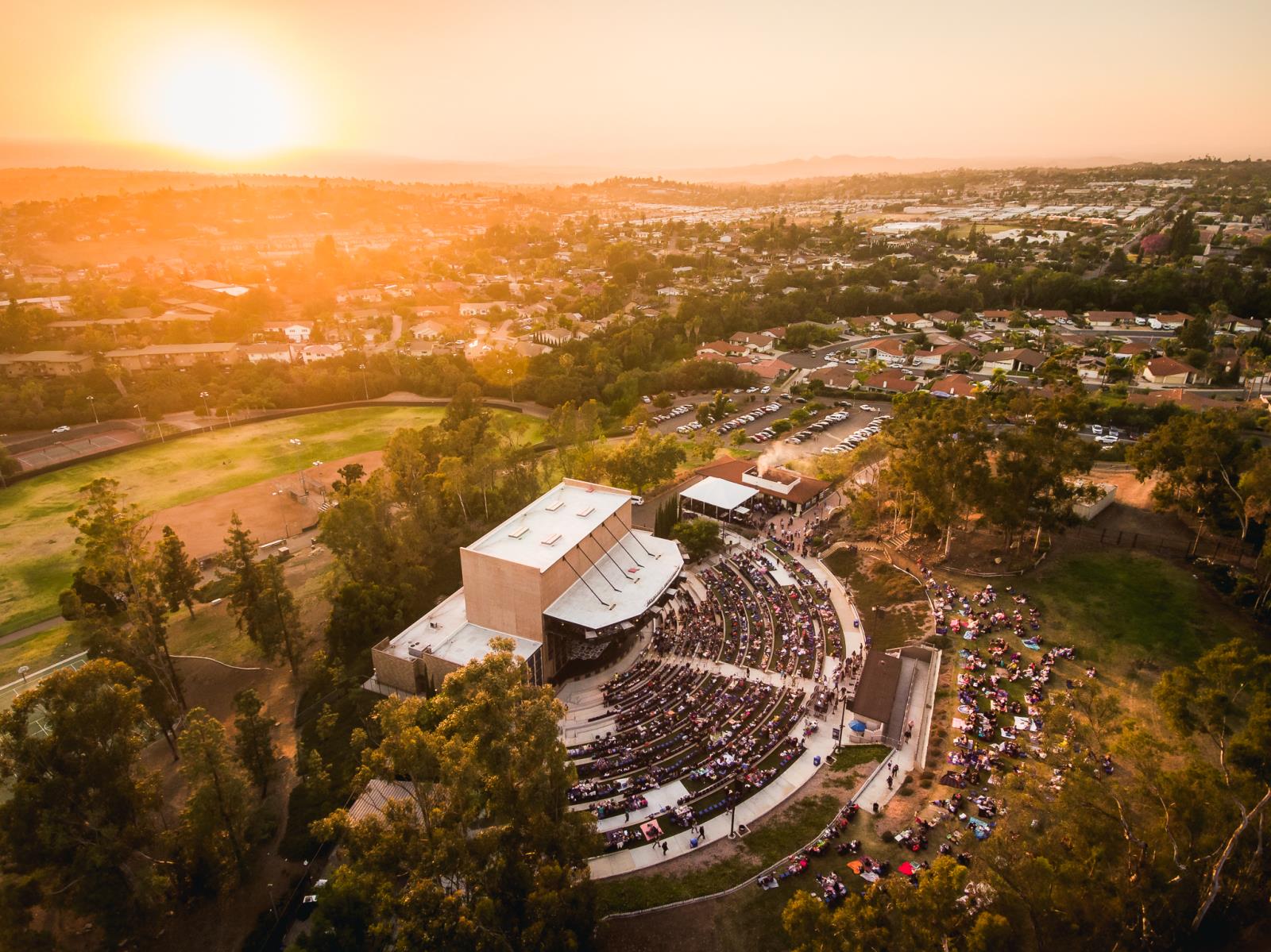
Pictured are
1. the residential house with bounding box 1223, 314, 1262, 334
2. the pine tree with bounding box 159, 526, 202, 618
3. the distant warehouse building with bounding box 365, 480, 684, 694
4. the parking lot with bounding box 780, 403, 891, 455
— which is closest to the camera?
the distant warehouse building with bounding box 365, 480, 684, 694

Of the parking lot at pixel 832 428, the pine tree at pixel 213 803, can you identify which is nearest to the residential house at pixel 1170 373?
the parking lot at pixel 832 428

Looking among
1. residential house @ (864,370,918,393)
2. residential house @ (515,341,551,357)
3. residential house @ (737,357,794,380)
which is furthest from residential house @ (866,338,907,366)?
residential house @ (515,341,551,357)

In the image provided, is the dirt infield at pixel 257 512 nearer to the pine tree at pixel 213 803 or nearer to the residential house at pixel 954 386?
the pine tree at pixel 213 803

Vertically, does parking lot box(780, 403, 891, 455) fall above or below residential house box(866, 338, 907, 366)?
below

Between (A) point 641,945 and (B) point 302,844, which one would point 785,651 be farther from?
(B) point 302,844

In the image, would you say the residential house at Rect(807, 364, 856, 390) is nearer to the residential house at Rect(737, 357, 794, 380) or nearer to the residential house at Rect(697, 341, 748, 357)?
the residential house at Rect(737, 357, 794, 380)

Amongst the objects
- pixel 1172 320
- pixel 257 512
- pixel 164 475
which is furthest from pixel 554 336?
pixel 1172 320
